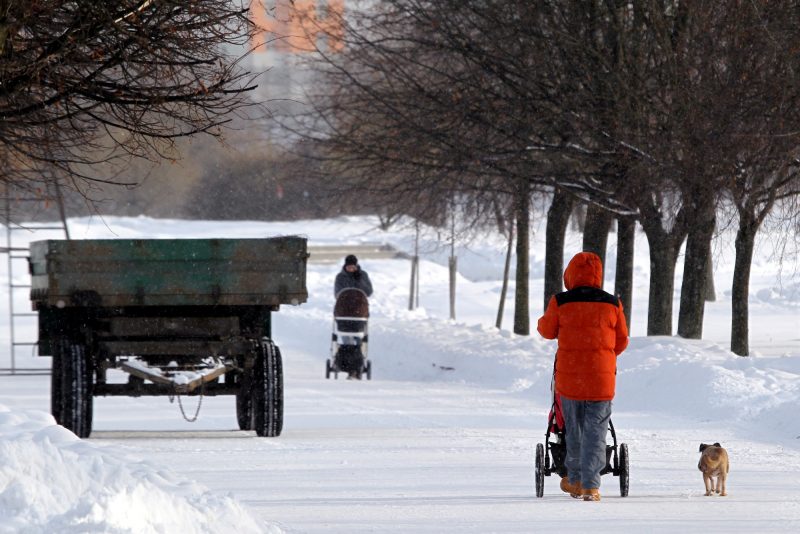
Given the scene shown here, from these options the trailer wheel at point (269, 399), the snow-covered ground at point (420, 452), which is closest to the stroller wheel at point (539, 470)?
the snow-covered ground at point (420, 452)

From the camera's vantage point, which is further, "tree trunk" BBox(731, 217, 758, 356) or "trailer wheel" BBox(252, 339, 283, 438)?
"tree trunk" BBox(731, 217, 758, 356)

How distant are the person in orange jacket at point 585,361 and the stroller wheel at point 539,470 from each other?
0.50 feet

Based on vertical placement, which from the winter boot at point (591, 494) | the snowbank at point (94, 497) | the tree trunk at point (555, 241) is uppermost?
the tree trunk at point (555, 241)

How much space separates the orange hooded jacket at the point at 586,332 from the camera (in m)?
8.95

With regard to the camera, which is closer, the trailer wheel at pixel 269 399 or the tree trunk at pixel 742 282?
the trailer wheel at pixel 269 399

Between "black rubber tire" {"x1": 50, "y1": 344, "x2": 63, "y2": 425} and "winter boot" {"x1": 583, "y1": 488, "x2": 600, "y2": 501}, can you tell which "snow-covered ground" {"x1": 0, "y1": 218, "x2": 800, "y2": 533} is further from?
"black rubber tire" {"x1": 50, "y1": 344, "x2": 63, "y2": 425}

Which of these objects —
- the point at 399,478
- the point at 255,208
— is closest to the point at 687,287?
the point at 399,478

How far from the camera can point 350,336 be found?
2108cm

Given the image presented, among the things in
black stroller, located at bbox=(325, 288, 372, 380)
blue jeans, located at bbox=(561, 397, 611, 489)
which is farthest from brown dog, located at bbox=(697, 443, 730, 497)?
black stroller, located at bbox=(325, 288, 372, 380)

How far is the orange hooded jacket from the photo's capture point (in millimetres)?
8945

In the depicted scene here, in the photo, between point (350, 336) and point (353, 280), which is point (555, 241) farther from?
point (350, 336)

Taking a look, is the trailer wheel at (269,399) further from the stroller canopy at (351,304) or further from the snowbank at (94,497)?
the stroller canopy at (351,304)

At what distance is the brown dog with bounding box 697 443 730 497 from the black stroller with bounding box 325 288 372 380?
1201 centimetres

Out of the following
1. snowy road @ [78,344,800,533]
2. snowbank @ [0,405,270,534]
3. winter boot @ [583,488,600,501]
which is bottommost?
Result: snowy road @ [78,344,800,533]
